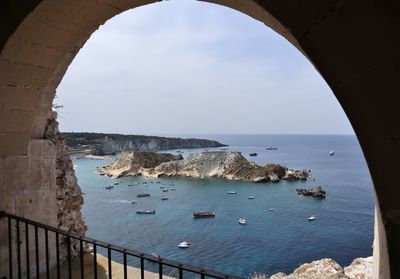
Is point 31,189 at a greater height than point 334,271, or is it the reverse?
point 31,189

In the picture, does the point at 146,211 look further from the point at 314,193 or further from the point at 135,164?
the point at 135,164

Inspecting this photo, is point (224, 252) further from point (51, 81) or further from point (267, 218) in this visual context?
point (51, 81)

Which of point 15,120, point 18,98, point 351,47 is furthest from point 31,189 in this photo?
point 351,47

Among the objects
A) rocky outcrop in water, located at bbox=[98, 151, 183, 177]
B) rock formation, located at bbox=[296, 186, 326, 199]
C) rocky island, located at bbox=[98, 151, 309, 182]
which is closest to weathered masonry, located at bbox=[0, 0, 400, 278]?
rock formation, located at bbox=[296, 186, 326, 199]

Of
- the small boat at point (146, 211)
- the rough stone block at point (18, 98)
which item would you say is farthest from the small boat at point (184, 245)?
the rough stone block at point (18, 98)

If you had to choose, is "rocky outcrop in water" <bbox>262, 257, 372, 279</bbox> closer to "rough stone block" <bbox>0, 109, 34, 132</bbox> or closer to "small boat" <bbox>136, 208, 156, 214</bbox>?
"rough stone block" <bbox>0, 109, 34, 132</bbox>

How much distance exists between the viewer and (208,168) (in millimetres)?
77312

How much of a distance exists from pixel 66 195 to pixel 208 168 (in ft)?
237

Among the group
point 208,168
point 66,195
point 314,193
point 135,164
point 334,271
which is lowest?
Result: point 314,193

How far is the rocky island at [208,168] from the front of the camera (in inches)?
2906

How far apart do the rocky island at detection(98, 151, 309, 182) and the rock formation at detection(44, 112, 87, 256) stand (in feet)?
221

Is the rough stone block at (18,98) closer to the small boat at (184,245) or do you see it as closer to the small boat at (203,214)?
the small boat at (184,245)

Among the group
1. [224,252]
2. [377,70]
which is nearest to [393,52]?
[377,70]

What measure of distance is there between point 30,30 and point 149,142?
13818 centimetres
